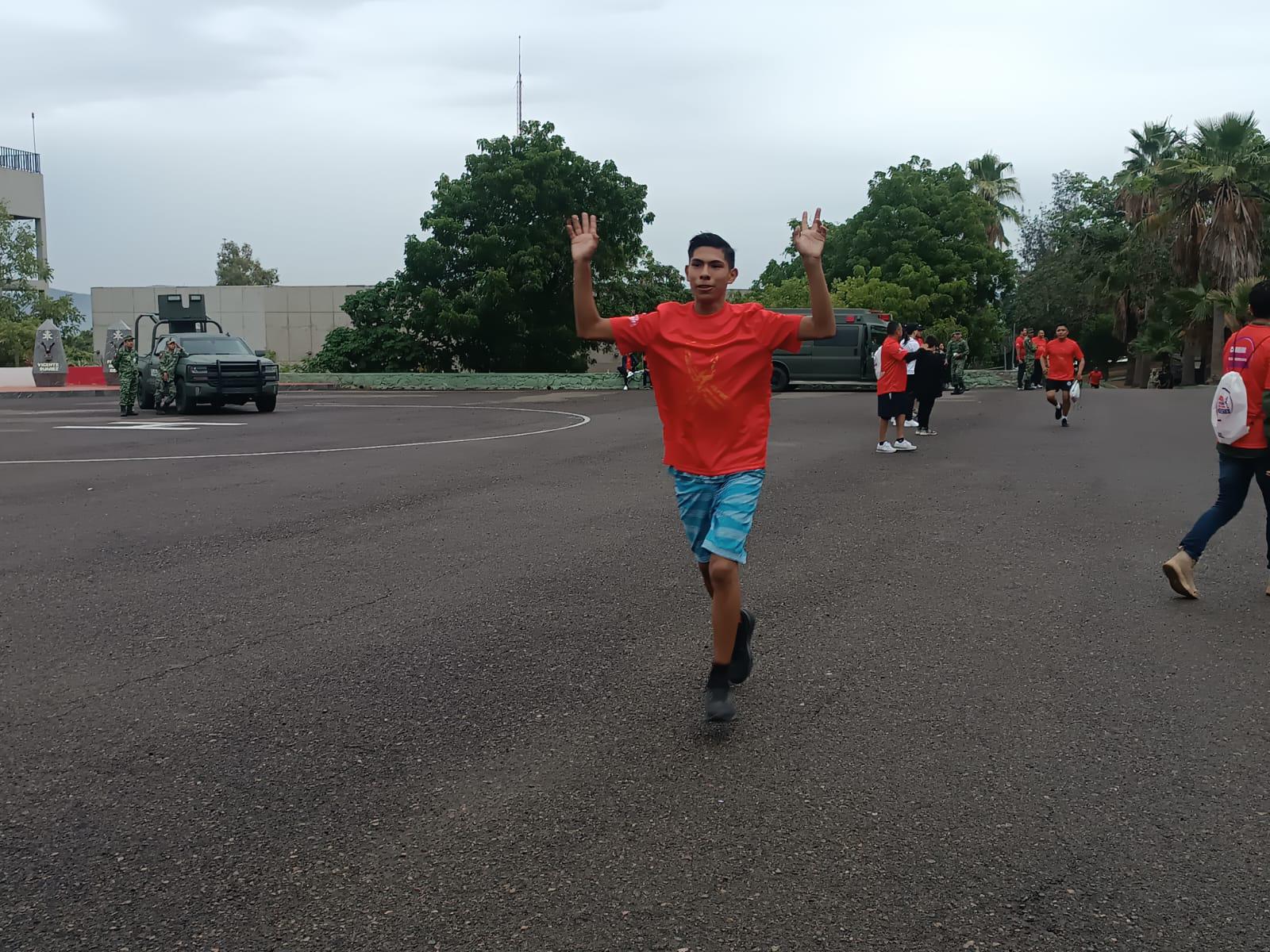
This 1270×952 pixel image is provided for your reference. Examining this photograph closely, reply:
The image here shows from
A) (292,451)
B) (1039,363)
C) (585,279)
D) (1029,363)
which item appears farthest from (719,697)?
(1029,363)

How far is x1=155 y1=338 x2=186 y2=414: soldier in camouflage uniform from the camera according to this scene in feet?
80.4

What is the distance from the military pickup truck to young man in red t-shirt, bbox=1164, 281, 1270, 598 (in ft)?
69.0

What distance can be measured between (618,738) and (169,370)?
22.6m

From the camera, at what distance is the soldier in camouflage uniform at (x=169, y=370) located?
24.5 meters

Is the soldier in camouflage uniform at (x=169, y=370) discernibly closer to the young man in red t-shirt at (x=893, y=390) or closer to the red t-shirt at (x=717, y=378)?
the young man in red t-shirt at (x=893, y=390)

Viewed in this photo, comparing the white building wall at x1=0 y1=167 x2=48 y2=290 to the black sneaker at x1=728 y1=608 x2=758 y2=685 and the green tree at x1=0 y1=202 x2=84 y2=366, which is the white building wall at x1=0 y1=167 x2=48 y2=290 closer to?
the green tree at x1=0 y1=202 x2=84 y2=366

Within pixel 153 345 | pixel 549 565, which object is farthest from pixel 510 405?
pixel 549 565

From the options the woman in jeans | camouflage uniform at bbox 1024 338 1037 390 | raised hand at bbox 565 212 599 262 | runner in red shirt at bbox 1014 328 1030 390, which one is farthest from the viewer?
runner in red shirt at bbox 1014 328 1030 390

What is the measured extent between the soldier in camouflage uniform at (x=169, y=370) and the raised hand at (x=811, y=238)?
867 inches

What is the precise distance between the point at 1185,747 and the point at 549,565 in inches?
168

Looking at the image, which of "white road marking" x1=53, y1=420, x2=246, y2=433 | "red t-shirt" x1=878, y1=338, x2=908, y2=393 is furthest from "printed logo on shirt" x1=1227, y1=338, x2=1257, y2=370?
"white road marking" x1=53, y1=420, x2=246, y2=433

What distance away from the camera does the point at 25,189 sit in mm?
66375

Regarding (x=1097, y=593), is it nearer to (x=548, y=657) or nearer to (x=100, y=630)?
(x=548, y=657)

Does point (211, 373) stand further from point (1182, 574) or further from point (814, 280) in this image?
point (814, 280)
